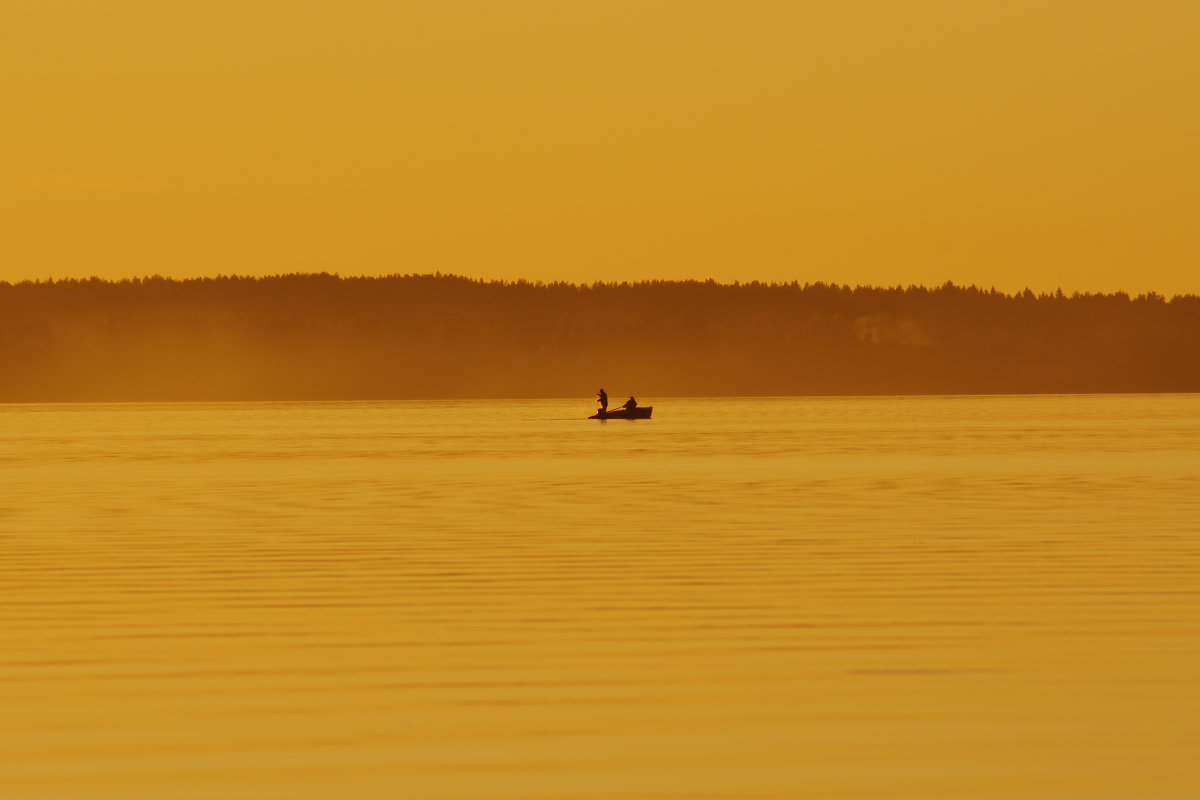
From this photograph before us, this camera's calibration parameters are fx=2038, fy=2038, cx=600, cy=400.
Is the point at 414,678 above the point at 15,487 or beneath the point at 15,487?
beneath

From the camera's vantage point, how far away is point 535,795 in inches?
481

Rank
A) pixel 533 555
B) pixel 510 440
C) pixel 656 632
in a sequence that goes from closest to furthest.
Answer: pixel 656 632 → pixel 533 555 → pixel 510 440

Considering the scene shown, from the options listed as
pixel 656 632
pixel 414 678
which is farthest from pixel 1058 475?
pixel 414 678

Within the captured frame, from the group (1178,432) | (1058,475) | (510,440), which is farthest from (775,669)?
(1178,432)

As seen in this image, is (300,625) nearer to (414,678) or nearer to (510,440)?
(414,678)

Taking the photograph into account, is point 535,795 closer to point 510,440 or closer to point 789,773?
point 789,773

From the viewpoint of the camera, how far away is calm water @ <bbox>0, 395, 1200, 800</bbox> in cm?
1300

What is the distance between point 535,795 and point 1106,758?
377cm

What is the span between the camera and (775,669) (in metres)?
17.1

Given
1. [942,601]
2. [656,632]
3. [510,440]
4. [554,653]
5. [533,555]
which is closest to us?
[554,653]

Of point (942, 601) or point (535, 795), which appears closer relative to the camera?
point (535, 795)

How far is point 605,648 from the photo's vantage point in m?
18.5

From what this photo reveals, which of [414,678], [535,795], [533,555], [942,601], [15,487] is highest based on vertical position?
[15,487]

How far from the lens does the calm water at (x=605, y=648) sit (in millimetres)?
13000
